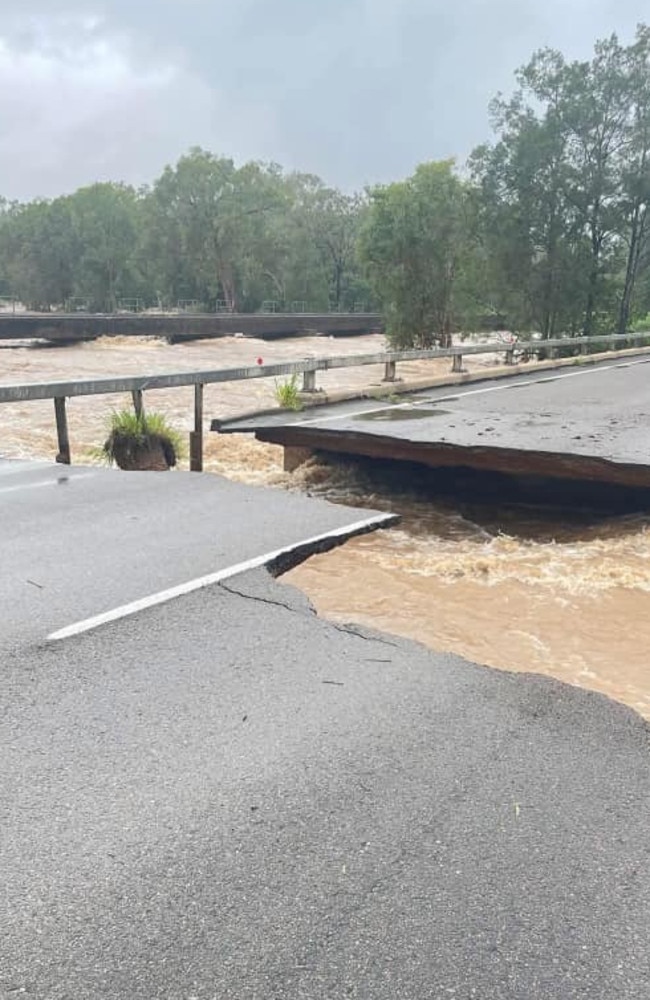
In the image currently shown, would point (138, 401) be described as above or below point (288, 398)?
above

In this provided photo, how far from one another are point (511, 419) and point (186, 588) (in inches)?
270

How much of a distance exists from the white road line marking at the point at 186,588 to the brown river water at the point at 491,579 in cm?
17

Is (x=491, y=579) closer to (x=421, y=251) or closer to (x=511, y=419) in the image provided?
(x=511, y=419)

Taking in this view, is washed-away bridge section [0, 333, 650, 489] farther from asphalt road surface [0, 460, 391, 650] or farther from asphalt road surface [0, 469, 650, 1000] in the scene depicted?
asphalt road surface [0, 469, 650, 1000]

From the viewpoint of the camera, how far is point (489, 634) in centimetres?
512

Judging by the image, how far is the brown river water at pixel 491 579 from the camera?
4.88 metres

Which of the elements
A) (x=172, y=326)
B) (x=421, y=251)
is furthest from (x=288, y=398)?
(x=172, y=326)

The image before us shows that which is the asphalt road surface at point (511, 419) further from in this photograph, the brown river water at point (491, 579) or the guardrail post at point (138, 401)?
the guardrail post at point (138, 401)

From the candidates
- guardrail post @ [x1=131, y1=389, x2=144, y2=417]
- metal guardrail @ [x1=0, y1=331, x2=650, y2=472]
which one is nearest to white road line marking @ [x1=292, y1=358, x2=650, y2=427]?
metal guardrail @ [x1=0, y1=331, x2=650, y2=472]

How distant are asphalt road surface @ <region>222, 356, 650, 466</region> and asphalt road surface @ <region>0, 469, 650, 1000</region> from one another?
4884 mm

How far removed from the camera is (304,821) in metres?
2.88

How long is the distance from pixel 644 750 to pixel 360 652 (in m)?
1.52

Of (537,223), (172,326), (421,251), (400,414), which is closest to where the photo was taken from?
(400,414)

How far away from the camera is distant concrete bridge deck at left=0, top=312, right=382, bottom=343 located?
140 feet
